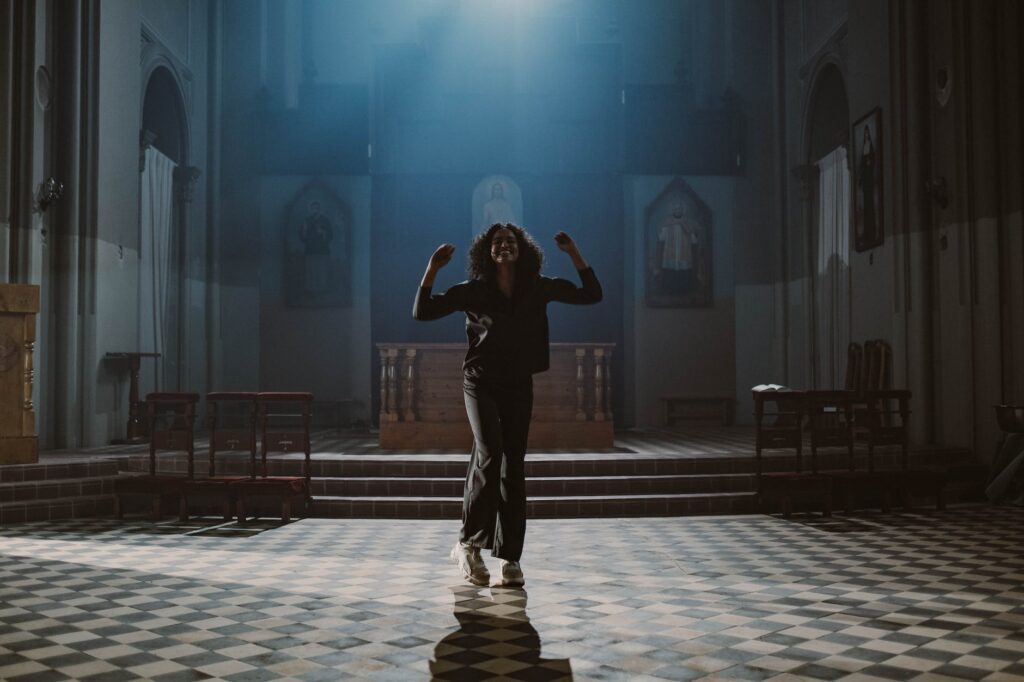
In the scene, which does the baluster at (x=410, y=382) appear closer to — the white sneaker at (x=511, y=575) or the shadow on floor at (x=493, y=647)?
the white sneaker at (x=511, y=575)

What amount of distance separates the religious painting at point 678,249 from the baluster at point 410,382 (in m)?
5.49

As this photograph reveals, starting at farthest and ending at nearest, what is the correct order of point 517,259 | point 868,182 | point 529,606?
point 868,182 → point 517,259 → point 529,606

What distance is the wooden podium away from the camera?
7.50m

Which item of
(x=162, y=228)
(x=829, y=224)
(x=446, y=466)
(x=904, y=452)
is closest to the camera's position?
(x=904, y=452)

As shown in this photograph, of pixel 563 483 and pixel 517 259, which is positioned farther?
pixel 563 483

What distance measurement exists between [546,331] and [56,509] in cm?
467

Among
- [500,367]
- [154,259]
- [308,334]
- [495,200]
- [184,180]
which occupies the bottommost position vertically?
[500,367]

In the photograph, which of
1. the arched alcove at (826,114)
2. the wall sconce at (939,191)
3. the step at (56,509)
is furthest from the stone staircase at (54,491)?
the arched alcove at (826,114)

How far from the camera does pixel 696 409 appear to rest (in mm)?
14141

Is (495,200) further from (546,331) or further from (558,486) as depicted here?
(546,331)

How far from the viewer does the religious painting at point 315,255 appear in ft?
46.4

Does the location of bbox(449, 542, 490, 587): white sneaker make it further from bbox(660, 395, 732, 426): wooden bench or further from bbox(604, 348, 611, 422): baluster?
bbox(660, 395, 732, 426): wooden bench

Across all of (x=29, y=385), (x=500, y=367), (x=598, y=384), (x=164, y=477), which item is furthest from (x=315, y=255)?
(x=500, y=367)

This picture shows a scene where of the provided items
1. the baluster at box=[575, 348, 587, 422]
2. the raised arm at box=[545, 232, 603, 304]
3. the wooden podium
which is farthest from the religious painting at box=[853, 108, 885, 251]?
the wooden podium
